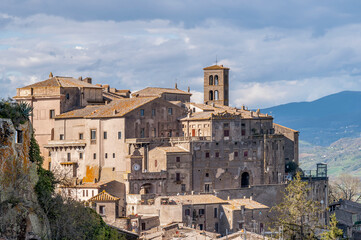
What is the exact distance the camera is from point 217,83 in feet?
342

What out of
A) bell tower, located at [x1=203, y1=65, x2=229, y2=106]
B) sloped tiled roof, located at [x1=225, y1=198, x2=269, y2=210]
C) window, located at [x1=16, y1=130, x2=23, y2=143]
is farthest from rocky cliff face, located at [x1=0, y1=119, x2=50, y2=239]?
bell tower, located at [x1=203, y1=65, x2=229, y2=106]

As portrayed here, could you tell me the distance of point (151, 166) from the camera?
252 ft

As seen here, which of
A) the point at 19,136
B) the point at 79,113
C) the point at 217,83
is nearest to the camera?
the point at 19,136

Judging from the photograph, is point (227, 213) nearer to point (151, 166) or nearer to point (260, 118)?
point (151, 166)

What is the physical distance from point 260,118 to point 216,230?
1770 centimetres

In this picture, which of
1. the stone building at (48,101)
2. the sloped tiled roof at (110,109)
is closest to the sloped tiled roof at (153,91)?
the stone building at (48,101)

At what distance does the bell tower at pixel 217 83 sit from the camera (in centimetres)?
10369

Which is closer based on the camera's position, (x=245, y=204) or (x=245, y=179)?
(x=245, y=204)

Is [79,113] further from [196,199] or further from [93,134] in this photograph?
[196,199]

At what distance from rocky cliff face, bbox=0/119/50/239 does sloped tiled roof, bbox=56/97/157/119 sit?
1778 inches

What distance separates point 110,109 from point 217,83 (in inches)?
1086

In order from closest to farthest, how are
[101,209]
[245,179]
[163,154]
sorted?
[101,209] < [163,154] < [245,179]

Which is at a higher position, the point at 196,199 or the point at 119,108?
the point at 119,108

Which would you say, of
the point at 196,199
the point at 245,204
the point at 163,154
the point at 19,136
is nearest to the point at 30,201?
the point at 19,136
